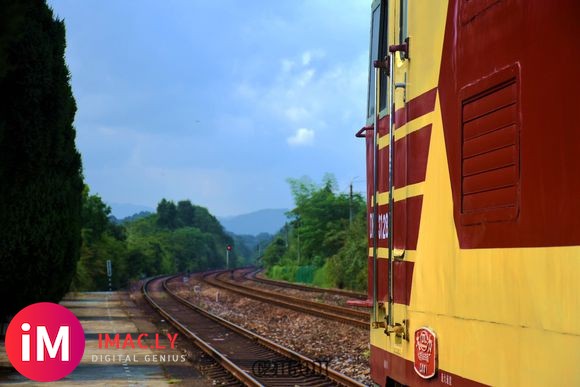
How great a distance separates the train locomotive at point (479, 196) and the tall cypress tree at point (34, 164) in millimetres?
10022

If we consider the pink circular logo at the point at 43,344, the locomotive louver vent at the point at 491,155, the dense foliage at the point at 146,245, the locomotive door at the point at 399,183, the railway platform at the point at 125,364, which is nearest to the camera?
the locomotive louver vent at the point at 491,155

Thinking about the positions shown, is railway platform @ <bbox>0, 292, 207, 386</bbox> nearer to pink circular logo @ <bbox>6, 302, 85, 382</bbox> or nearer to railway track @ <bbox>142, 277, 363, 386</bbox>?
pink circular logo @ <bbox>6, 302, 85, 382</bbox>

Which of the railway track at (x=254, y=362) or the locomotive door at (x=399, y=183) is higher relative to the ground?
the locomotive door at (x=399, y=183)

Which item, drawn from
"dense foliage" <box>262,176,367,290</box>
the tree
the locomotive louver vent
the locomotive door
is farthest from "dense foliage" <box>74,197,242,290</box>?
the locomotive louver vent

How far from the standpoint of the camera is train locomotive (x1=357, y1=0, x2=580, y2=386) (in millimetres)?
3166

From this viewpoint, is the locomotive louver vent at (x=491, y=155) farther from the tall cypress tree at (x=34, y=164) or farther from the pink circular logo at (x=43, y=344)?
the tall cypress tree at (x=34, y=164)

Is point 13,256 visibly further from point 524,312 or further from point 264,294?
point 264,294

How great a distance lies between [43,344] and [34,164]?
3719 millimetres

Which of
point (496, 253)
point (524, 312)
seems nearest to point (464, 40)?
point (496, 253)

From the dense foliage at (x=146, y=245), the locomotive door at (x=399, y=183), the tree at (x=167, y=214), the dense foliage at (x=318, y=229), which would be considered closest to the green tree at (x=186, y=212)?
the dense foliage at (x=146, y=245)

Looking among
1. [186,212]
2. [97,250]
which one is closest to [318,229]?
[97,250]

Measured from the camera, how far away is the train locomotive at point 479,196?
3166mm

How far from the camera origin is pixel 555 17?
128 inches

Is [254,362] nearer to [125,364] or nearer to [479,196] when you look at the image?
[125,364]
